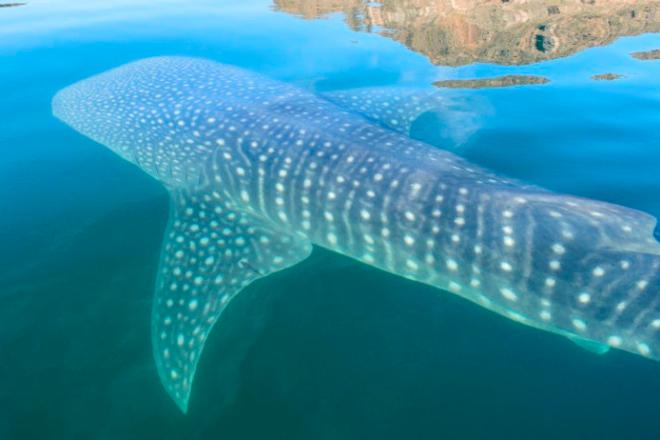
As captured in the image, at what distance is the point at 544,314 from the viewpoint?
2826mm

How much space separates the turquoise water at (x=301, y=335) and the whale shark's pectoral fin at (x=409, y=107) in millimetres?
126

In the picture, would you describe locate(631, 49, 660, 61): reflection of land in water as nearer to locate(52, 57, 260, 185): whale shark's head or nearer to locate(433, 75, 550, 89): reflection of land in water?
locate(433, 75, 550, 89): reflection of land in water

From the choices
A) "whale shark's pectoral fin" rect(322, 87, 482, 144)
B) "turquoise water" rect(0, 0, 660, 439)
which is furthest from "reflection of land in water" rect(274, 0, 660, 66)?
"turquoise water" rect(0, 0, 660, 439)

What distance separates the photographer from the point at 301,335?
3240 mm

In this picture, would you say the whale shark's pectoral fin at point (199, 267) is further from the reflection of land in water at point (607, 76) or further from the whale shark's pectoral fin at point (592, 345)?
the reflection of land in water at point (607, 76)

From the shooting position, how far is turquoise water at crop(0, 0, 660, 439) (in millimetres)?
2734

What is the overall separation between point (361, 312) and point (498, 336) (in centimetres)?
105

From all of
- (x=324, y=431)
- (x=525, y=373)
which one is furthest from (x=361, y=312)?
(x=525, y=373)

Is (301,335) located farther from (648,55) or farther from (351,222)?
(648,55)

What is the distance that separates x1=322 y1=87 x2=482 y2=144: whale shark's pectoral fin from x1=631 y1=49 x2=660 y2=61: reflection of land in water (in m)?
3.66

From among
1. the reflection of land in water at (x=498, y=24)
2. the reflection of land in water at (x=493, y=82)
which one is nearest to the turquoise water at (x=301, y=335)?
the reflection of land in water at (x=493, y=82)

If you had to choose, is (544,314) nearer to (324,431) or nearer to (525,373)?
(525,373)

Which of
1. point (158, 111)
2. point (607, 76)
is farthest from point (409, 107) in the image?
point (607, 76)

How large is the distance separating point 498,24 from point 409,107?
16.6 feet
